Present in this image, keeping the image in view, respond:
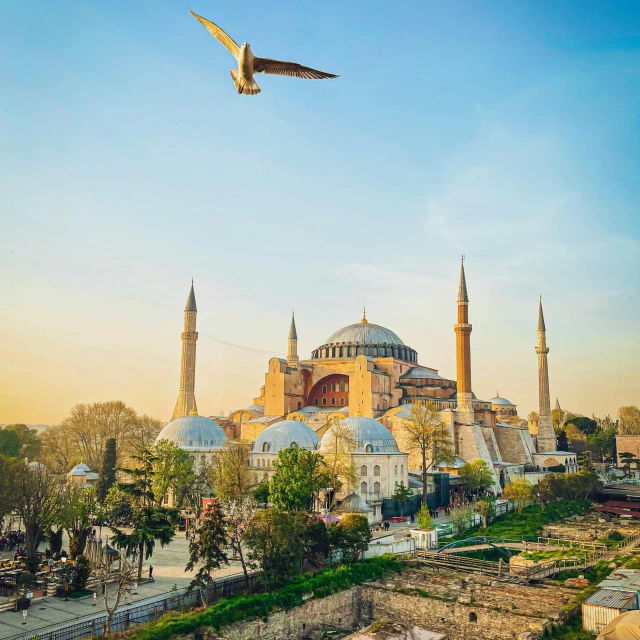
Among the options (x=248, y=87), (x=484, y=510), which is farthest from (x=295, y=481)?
(x=248, y=87)

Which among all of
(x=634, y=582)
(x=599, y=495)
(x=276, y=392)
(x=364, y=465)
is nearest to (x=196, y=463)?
(x=364, y=465)

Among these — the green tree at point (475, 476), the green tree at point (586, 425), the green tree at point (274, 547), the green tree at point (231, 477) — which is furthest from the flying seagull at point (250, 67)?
the green tree at point (586, 425)

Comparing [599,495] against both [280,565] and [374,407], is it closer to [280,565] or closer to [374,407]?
[374,407]

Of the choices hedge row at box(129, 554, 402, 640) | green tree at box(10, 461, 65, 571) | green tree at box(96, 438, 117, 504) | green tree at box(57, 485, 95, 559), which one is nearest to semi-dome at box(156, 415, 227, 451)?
green tree at box(96, 438, 117, 504)

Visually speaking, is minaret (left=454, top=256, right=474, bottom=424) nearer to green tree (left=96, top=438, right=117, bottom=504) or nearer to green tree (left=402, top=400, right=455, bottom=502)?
green tree (left=402, top=400, right=455, bottom=502)

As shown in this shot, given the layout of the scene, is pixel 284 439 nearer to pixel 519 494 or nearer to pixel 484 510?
pixel 484 510

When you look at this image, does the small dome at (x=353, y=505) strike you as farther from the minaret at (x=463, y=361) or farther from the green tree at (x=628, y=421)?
the green tree at (x=628, y=421)
